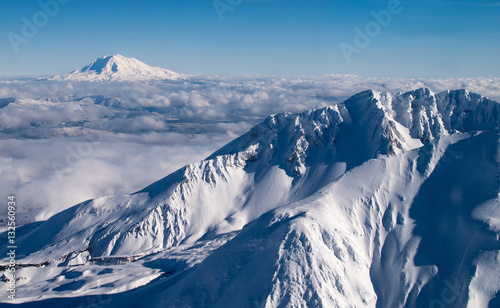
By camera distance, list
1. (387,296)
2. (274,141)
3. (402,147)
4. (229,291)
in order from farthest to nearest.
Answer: (274,141) → (402,147) → (387,296) → (229,291)

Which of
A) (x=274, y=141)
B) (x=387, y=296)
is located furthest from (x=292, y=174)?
(x=387, y=296)

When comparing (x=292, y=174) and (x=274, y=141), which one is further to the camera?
(x=274, y=141)

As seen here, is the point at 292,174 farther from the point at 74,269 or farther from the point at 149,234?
the point at 74,269

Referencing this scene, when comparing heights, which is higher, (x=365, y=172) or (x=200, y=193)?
(x=200, y=193)

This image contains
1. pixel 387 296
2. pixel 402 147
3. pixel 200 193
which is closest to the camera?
pixel 387 296

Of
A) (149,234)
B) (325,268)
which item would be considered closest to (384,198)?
(325,268)

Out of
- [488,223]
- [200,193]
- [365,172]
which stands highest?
[200,193]
